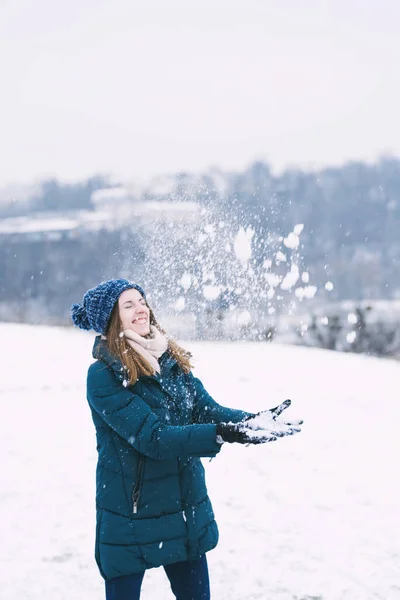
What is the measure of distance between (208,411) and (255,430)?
327 mm

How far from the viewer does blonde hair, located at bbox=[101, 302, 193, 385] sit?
2.18 metres

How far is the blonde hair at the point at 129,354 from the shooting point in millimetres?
2178

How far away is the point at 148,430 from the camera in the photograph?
210 cm

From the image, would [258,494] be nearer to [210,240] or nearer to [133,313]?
[133,313]

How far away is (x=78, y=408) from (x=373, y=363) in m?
6.15

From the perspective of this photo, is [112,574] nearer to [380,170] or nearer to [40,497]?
[40,497]

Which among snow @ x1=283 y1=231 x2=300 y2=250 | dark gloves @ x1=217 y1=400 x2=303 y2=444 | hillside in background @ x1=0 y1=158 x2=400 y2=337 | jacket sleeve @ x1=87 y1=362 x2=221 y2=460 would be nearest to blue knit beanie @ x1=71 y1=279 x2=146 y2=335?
jacket sleeve @ x1=87 y1=362 x2=221 y2=460

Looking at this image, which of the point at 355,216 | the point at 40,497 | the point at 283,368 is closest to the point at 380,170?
the point at 355,216

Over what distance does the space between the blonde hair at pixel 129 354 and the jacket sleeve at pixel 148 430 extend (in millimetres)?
71

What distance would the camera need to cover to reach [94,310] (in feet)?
7.65

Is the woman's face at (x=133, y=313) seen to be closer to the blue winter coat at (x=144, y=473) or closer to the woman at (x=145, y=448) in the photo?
the woman at (x=145, y=448)

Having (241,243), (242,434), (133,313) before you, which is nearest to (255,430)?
(242,434)

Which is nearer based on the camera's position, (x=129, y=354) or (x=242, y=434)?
(x=242, y=434)

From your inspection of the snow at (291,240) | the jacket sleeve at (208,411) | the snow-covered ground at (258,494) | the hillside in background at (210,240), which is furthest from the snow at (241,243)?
the jacket sleeve at (208,411)
